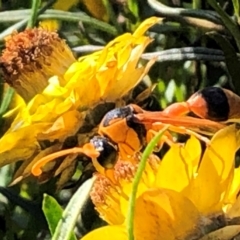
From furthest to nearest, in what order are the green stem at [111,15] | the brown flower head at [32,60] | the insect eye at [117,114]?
the green stem at [111,15], the brown flower head at [32,60], the insect eye at [117,114]

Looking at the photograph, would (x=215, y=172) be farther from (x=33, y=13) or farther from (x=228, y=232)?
(x=33, y=13)

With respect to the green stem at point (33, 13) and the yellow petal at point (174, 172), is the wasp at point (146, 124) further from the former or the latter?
the green stem at point (33, 13)

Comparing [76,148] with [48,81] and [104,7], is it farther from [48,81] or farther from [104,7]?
[104,7]

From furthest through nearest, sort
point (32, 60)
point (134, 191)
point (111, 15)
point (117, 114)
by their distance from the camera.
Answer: point (111, 15) < point (32, 60) < point (117, 114) < point (134, 191)

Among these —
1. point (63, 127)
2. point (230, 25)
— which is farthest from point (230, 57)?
point (63, 127)

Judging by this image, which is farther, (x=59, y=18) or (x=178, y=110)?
(x=59, y=18)

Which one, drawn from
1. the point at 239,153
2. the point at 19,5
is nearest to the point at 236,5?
the point at 239,153

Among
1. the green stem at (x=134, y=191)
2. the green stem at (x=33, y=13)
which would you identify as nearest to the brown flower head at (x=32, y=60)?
the green stem at (x=33, y=13)
